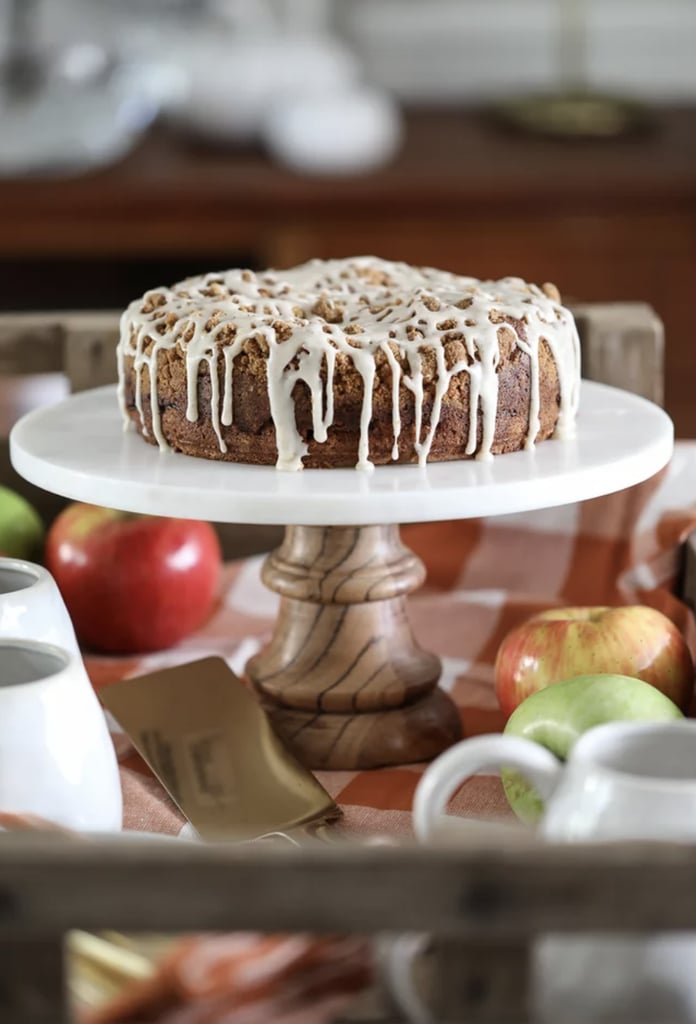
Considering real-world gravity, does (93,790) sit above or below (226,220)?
above

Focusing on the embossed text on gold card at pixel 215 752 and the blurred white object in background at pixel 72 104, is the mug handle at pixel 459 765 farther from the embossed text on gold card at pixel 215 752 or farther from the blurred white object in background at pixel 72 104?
the blurred white object in background at pixel 72 104

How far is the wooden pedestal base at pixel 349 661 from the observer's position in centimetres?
81

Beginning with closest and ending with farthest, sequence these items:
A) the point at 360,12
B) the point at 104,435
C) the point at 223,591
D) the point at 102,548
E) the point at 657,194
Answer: the point at 104,435 < the point at 102,548 < the point at 223,591 < the point at 657,194 < the point at 360,12

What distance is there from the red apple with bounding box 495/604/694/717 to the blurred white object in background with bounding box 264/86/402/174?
1345 mm

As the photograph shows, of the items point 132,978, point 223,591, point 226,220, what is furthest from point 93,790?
point 226,220

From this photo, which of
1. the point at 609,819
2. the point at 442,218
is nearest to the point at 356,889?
the point at 609,819

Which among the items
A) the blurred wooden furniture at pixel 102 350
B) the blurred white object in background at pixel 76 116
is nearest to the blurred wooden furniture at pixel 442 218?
the blurred white object in background at pixel 76 116

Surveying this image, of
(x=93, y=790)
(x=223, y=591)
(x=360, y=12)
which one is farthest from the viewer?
(x=360, y=12)

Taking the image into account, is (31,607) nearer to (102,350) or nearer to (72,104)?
(102,350)

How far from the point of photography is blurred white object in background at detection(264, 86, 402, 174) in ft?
6.68

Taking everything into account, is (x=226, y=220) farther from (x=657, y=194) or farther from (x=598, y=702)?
(x=598, y=702)

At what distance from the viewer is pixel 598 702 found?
67 centimetres

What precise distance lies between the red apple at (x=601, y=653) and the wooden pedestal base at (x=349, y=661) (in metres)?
0.05

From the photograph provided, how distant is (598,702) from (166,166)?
1.57 m
